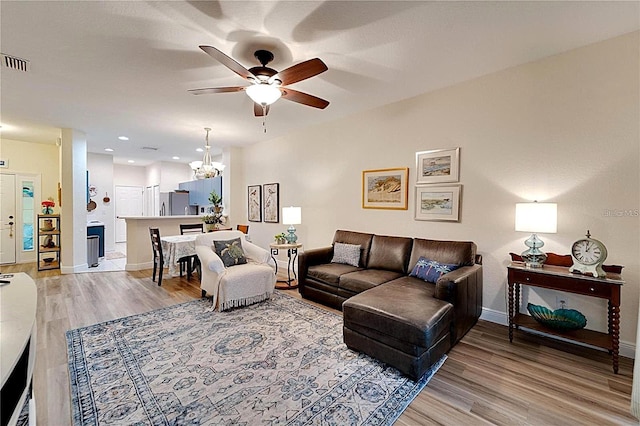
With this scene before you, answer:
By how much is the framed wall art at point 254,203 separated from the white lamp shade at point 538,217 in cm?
497

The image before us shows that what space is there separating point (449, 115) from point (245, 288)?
10.8 feet

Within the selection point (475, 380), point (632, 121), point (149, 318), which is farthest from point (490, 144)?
point (149, 318)

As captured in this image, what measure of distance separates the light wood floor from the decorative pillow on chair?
4.24 feet

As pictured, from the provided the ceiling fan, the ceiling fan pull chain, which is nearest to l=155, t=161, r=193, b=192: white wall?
the ceiling fan pull chain

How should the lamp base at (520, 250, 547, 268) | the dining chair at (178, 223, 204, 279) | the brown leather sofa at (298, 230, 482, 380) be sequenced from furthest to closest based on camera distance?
the dining chair at (178, 223, 204, 279) → the lamp base at (520, 250, 547, 268) → the brown leather sofa at (298, 230, 482, 380)

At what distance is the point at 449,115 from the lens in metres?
3.39

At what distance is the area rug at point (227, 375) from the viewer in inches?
70.1

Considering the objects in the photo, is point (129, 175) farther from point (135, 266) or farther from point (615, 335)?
point (615, 335)

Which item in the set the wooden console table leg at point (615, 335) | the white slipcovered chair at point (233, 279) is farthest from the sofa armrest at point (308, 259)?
the wooden console table leg at point (615, 335)

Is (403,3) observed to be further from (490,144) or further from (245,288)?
(245,288)

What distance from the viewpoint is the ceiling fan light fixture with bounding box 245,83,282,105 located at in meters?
2.40

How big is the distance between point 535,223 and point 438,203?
3.65 ft

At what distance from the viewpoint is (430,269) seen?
3.06 metres

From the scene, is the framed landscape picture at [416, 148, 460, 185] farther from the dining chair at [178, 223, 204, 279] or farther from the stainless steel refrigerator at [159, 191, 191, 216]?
the stainless steel refrigerator at [159, 191, 191, 216]
